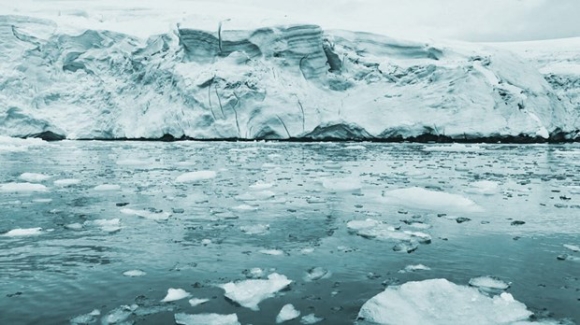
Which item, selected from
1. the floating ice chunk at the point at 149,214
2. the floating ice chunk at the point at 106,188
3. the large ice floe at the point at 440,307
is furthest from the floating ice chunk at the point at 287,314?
the floating ice chunk at the point at 106,188

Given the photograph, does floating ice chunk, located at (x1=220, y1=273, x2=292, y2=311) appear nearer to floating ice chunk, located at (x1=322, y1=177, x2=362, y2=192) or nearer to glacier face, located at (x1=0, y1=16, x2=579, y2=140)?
floating ice chunk, located at (x1=322, y1=177, x2=362, y2=192)

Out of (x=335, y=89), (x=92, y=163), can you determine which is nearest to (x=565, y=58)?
(x=335, y=89)

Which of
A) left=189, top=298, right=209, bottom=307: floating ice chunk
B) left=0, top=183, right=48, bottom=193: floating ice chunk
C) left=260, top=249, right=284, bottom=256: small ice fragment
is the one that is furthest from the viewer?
left=0, top=183, right=48, bottom=193: floating ice chunk

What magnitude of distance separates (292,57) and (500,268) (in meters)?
17.6

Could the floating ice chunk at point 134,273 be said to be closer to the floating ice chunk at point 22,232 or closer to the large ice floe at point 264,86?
the floating ice chunk at point 22,232

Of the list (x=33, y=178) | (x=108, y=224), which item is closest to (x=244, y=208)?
(x=108, y=224)

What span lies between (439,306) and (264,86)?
16.9m

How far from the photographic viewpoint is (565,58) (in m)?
24.5

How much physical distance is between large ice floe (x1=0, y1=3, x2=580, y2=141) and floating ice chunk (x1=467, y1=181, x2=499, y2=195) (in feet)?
38.3

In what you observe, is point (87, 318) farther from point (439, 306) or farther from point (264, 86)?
point (264, 86)

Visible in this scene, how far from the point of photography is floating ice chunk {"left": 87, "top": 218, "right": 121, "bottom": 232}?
4248mm

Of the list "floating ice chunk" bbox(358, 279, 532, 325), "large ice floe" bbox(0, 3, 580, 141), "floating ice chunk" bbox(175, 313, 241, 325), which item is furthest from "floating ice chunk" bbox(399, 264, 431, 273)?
"large ice floe" bbox(0, 3, 580, 141)

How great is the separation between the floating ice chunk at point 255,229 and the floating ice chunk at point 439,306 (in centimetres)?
176

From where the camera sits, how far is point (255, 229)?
426cm
